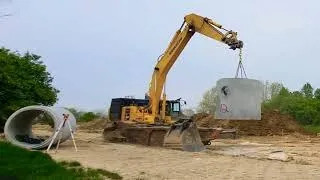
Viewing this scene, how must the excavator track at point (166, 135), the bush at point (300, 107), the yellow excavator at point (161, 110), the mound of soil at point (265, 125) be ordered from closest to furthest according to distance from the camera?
the excavator track at point (166, 135) → the yellow excavator at point (161, 110) → the mound of soil at point (265, 125) → the bush at point (300, 107)

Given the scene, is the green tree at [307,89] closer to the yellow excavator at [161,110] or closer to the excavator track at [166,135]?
the yellow excavator at [161,110]

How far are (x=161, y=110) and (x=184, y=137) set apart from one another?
6.00m

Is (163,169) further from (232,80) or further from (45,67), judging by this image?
(45,67)

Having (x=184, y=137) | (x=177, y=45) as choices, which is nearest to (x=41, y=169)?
(x=184, y=137)

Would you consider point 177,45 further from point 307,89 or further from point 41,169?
point 307,89

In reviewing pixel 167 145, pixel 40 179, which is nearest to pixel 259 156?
pixel 167 145

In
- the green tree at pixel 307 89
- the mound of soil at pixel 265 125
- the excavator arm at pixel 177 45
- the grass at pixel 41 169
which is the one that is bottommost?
the grass at pixel 41 169

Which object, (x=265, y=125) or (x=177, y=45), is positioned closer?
(x=177, y=45)

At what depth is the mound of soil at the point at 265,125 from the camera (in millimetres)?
41625

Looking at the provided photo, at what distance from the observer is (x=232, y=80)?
796 inches

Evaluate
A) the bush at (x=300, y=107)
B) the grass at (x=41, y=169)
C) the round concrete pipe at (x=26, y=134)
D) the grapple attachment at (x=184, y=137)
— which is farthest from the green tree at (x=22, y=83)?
the bush at (x=300, y=107)

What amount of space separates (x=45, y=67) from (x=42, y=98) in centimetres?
231

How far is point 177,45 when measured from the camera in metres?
28.0

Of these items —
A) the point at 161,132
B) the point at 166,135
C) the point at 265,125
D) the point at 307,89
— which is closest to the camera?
the point at 166,135
